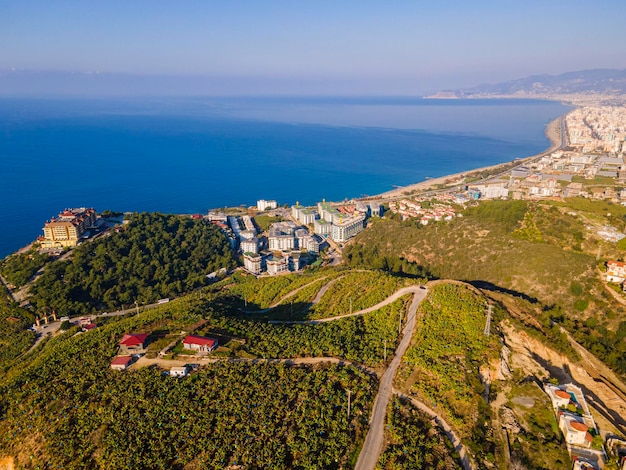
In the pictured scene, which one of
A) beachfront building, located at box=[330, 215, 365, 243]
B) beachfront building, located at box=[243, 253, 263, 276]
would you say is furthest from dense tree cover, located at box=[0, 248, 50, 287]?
beachfront building, located at box=[330, 215, 365, 243]

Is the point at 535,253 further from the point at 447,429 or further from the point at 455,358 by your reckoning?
the point at 447,429

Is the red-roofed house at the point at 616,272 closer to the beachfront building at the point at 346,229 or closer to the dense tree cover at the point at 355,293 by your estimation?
the dense tree cover at the point at 355,293

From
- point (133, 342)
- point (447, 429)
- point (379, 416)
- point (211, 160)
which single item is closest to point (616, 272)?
point (447, 429)

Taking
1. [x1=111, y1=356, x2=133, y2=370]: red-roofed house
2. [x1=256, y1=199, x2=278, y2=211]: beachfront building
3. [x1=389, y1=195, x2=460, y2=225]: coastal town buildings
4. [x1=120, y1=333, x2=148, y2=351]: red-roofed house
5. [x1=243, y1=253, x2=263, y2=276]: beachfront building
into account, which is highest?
[x1=120, y1=333, x2=148, y2=351]: red-roofed house

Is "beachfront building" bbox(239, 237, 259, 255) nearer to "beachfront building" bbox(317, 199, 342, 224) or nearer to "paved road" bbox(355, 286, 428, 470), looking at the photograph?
"beachfront building" bbox(317, 199, 342, 224)

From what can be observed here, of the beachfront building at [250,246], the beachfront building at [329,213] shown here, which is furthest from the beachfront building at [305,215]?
the beachfront building at [250,246]

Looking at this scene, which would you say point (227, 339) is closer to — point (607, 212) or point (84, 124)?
point (607, 212)
